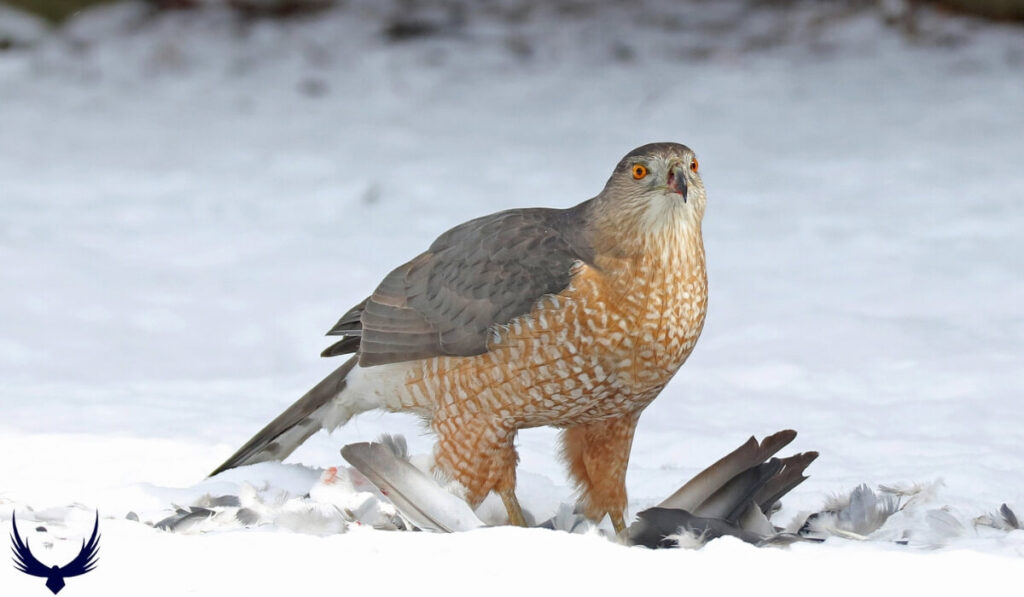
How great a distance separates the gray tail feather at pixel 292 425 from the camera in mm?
4711

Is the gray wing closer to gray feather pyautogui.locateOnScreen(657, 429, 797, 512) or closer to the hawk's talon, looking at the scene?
the hawk's talon

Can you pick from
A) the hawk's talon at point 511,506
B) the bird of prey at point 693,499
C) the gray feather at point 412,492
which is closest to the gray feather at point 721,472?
the bird of prey at point 693,499

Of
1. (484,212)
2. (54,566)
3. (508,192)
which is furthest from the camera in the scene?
(508,192)

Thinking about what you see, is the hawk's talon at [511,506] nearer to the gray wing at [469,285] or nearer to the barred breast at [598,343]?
the barred breast at [598,343]

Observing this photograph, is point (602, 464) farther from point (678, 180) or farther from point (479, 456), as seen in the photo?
point (678, 180)

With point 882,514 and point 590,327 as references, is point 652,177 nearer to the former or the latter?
point 590,327

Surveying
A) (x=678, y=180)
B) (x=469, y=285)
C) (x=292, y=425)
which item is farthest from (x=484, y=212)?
(x=678, y=180)

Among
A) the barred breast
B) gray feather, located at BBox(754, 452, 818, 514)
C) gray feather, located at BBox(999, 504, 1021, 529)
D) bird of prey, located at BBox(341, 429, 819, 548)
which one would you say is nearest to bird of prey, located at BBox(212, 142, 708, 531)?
the barred breast

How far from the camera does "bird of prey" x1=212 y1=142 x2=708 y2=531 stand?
13.2ft

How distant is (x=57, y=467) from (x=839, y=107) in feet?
23.1

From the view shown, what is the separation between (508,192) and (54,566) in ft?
19.0

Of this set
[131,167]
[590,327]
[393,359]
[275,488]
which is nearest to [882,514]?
[590,327]

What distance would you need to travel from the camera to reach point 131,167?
9.59 meters

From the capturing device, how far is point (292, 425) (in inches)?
186
